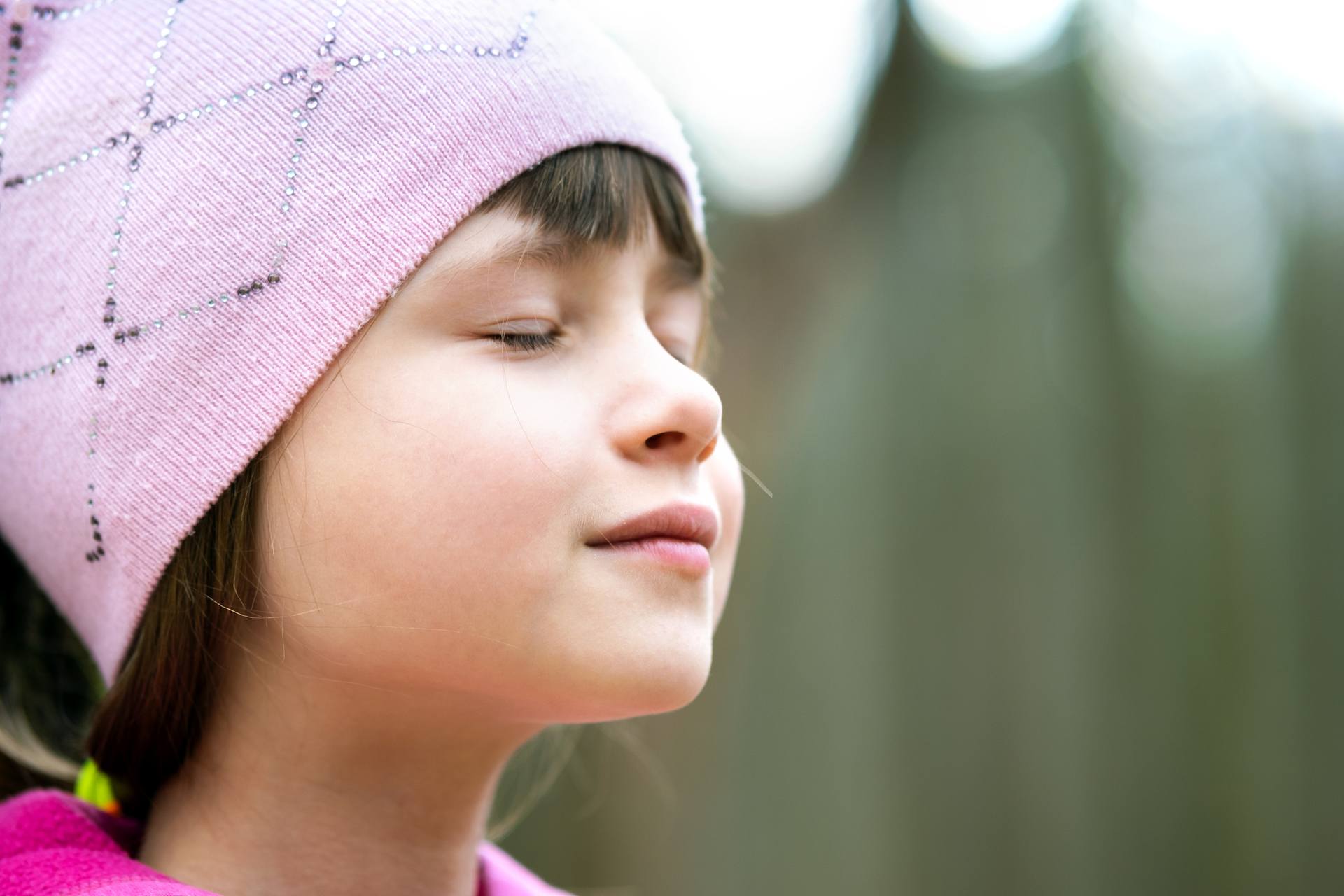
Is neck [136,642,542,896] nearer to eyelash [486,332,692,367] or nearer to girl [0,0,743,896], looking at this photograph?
girl [0,0,743,896]

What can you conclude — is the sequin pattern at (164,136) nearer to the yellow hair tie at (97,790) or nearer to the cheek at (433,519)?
the cheek at (433,519)

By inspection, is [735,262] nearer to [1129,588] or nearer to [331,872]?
[1129,588]

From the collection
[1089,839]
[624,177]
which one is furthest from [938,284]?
[624,177]

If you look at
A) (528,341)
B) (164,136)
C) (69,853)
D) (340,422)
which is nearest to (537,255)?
(528,341)

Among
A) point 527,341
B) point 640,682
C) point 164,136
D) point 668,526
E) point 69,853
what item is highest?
point 164,136

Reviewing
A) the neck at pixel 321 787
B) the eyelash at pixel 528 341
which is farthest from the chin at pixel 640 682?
the eyelash at pixel 528 341

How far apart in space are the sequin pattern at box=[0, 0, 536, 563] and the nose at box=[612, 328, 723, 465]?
0.86 feet

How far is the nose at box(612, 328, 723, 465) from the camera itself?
79 centimetres

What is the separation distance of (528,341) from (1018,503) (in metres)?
1.70

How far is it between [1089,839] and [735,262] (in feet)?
4.42

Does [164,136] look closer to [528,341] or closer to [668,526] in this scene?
[528,341]

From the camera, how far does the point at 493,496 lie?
29.7 inches

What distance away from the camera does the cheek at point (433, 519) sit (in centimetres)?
76

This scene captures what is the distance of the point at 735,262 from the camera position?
238 centimetres
